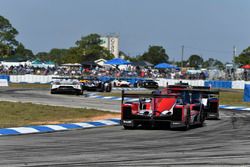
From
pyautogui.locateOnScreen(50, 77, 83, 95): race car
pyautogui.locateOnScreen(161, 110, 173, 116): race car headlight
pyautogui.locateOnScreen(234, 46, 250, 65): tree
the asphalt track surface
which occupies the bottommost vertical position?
the asphalt track surface

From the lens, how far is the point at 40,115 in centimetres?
1962

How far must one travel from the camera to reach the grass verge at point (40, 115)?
674 inches

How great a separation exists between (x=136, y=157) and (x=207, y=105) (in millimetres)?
11850

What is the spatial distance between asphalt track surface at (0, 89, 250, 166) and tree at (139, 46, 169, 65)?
138 meters

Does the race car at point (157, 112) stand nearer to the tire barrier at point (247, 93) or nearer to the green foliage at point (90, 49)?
the tire barrier at point (247, 93)

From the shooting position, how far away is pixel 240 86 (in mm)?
59812

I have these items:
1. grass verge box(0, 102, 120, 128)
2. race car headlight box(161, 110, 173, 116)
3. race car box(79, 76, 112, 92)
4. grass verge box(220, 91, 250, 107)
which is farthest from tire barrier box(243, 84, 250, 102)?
race car headlight box(161, 110, 173, 116)

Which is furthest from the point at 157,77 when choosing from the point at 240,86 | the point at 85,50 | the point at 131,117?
the point at 85,50

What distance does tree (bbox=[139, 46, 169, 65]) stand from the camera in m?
154

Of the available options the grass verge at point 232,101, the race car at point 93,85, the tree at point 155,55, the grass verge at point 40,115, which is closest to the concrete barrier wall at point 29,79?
the race car at point 93,85

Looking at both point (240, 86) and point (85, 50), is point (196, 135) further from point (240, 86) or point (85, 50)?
point (85, 50)

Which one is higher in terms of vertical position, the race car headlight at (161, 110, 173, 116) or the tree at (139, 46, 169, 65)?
the tree at (139, 46, 169, 65)

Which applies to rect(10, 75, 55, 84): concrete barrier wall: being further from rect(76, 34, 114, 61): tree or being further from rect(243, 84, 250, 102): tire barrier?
rect(76, 34, 114, 61): tree

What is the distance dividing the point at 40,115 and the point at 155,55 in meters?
136
